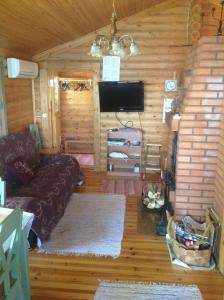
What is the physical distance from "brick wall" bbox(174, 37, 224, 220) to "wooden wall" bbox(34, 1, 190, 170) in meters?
1.96

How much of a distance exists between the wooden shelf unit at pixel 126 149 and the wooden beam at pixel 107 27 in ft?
5.70

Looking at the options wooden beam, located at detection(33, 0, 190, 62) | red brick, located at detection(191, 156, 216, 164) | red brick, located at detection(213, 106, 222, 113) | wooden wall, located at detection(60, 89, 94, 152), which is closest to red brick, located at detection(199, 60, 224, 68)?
red brick, located at detection(213, 106, 222, 113)

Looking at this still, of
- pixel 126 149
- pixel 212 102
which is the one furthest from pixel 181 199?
pixel 126 149

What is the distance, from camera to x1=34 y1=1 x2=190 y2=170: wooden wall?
4.80m

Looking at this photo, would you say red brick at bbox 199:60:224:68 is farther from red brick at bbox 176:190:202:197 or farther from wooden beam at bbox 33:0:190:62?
wooden beam at bbox 33:0:190:62

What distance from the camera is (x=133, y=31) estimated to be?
4875 millimetres

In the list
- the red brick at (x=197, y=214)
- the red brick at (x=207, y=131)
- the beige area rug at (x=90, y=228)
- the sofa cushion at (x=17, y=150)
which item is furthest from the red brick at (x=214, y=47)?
the sofa cushion at (x=17, y=150)

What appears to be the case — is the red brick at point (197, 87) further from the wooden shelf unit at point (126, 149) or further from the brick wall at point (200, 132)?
the wooden shelf unit at point (126, 149)

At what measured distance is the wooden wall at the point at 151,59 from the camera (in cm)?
480

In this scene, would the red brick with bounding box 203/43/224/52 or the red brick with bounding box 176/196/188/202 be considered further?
the red brick with bounding box 176/196/188/202

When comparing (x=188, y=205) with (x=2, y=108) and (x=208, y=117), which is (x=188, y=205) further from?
(x=2, y=108)

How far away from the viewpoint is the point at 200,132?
9.74 feet

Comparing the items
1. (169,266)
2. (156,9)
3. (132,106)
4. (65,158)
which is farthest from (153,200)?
(156,9)

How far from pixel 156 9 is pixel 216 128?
9.52 feet
